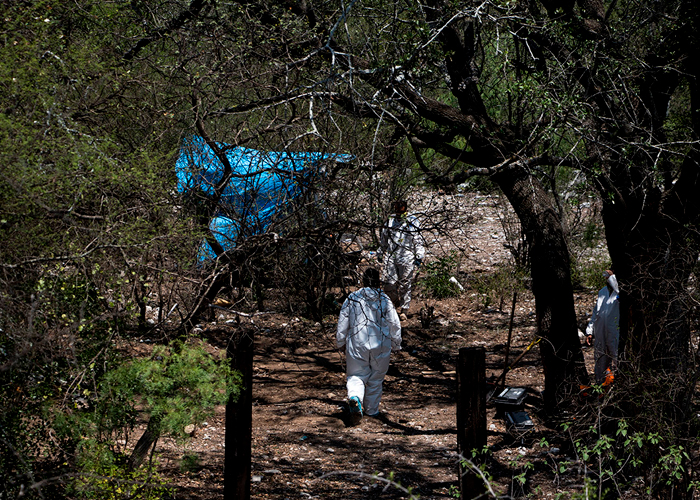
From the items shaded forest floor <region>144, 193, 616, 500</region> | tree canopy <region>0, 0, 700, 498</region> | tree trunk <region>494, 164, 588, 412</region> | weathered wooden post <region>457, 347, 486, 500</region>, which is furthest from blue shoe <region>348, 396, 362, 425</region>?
weathered wooden post <region>457, 347, 486, 500</region>

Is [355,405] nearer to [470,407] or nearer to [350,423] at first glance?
[350,423]

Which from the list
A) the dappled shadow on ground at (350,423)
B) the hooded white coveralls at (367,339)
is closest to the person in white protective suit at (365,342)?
the hooded white coveralls at (367,339)

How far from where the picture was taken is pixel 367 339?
6805 millimetres

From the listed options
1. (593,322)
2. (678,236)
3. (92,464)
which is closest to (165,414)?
(92,464)

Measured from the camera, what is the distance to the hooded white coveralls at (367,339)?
6.71 m

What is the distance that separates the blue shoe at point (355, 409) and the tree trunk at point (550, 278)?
1810 mm

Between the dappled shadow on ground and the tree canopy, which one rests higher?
the tree canopy

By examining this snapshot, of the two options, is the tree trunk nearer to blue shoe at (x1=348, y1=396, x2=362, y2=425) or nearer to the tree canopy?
the tree canopy

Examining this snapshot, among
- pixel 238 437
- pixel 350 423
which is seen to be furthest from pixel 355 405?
pixel 238 437

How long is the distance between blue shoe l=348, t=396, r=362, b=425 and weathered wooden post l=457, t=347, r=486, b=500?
2.21 m

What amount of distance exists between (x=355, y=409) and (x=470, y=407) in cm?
238

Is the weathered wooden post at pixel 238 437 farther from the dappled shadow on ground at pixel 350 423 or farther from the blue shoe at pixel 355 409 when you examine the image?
the blue shoe at pixel 355 409

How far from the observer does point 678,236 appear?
17.6ft

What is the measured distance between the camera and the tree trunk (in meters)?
6.38
